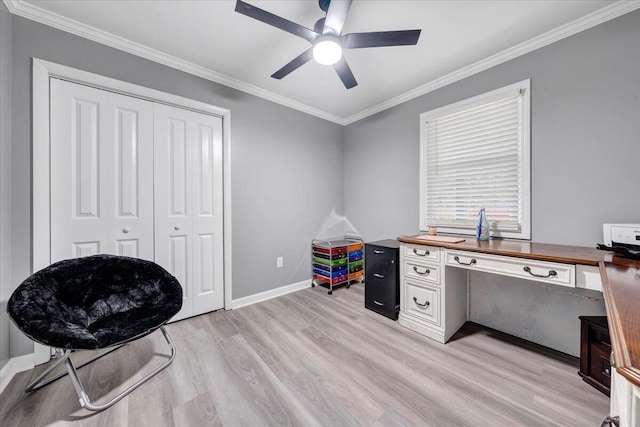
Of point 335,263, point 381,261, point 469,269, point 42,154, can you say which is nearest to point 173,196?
point 42,154

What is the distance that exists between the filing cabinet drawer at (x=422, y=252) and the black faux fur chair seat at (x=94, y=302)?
187 cm

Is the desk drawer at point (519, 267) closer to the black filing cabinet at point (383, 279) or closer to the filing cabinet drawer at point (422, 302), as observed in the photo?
the filing cabinet drawer at point (422, 302)

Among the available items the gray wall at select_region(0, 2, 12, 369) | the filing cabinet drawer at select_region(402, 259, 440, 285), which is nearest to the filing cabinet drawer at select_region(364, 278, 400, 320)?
the filing cabinet drawer at select_region(402, 259, 440, 285)

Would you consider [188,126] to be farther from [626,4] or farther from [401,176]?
[626,4]

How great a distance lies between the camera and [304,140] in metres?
3.23

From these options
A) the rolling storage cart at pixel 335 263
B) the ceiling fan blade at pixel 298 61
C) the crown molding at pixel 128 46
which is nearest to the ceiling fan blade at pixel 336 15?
the ceiling fan blade at pixel 298 61

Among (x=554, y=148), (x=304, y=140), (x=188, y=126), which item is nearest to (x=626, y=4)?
(x=554, y=148)

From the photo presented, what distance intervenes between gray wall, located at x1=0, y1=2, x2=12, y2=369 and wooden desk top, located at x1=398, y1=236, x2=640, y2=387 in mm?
2770

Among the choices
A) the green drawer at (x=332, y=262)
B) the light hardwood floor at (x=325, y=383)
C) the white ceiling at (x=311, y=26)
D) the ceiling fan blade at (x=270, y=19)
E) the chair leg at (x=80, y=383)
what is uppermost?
the white ceiling at (x=311, y=26)

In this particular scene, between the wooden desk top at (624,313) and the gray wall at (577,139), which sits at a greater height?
the gray wall at (577,139)

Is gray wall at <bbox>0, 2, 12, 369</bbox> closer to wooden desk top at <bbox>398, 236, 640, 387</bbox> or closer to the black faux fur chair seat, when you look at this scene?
the black faux fur chair seat

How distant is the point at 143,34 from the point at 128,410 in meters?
2.57

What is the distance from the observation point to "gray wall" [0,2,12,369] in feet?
4.89

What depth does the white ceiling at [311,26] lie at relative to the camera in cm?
162
